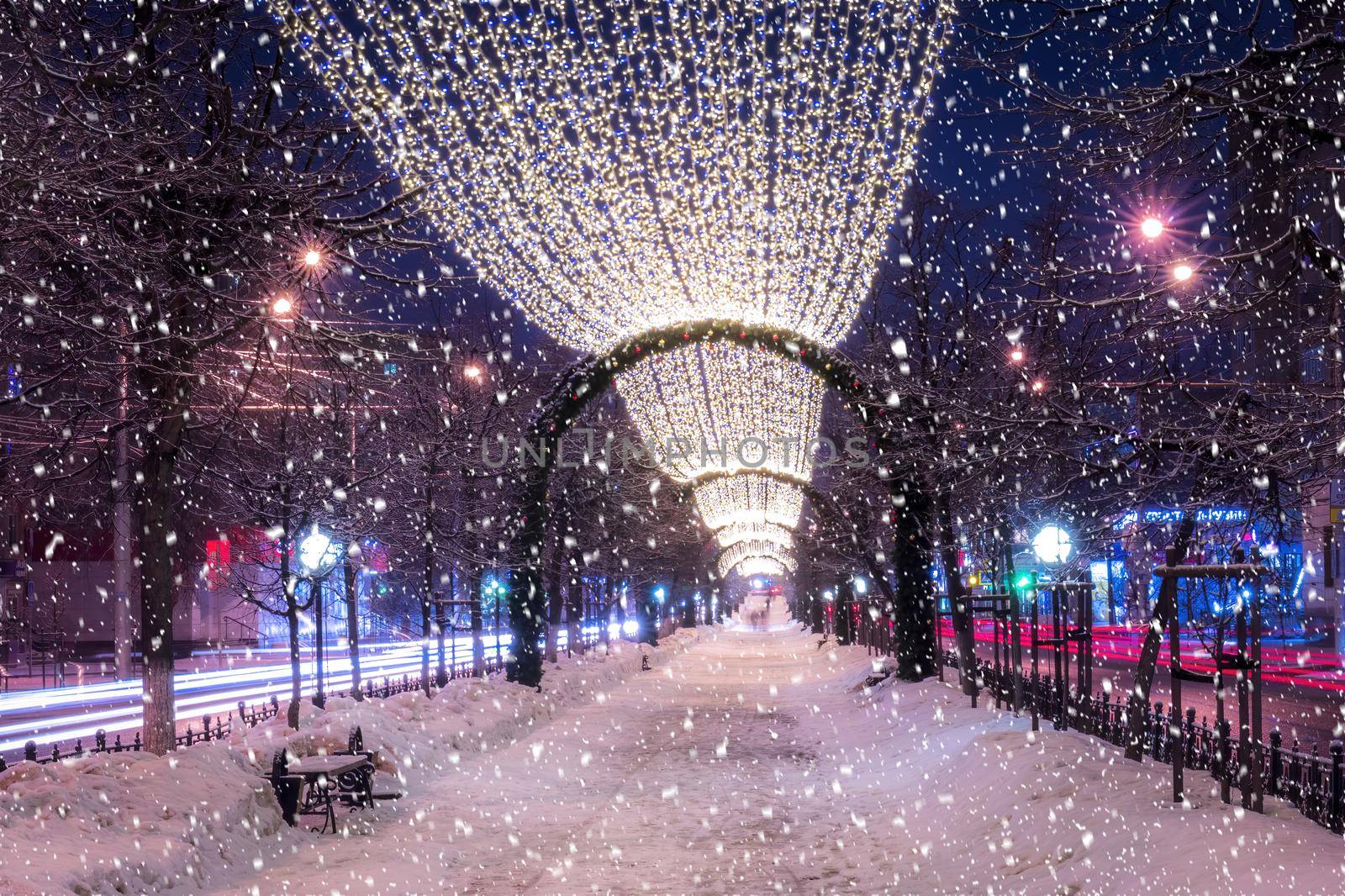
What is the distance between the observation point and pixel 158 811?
1036 centimetres

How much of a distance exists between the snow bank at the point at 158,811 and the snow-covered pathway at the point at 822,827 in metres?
0.45

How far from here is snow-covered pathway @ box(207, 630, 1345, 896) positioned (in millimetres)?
8547

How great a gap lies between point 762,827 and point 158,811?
20.3 ft

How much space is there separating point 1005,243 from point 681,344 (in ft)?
26.7

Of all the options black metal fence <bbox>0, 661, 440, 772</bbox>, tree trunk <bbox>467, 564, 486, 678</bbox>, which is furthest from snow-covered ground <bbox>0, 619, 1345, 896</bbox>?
tree trunk <bbox>467, 564, 486, 678</bbox>

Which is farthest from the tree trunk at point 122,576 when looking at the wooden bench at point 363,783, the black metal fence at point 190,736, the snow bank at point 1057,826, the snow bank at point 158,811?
the snow bank at point 1057,826

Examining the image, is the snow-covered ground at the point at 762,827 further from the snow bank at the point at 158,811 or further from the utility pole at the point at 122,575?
the utility pole at the point at 122,575

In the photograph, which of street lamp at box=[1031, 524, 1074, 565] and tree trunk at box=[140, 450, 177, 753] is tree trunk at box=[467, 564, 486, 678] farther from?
street lamp at box=[1031, 524, 1074, 565]

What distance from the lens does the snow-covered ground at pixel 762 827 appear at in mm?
8648

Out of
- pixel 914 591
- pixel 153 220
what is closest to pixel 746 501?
pixel 914 591

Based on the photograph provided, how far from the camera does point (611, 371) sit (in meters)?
29.5

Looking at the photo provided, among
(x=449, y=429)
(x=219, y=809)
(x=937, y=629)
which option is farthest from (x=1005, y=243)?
(x=219, y=809)

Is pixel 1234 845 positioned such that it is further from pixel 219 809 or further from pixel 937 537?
pixel 937 537

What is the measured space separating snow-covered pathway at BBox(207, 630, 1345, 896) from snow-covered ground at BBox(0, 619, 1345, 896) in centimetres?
3
